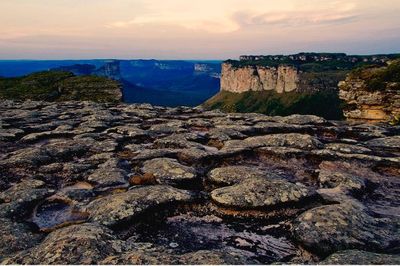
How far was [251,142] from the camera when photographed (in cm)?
1938

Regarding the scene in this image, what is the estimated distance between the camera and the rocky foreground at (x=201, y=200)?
8.71 m

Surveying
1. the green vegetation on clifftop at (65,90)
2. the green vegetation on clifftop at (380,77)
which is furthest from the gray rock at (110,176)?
the green vegetation on clifftop at (65,90)

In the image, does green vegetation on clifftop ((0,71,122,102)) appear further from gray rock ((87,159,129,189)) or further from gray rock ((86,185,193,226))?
gray rock ((86,185,193,226))

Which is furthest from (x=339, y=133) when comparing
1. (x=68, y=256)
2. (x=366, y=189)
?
(x=68, y=256)

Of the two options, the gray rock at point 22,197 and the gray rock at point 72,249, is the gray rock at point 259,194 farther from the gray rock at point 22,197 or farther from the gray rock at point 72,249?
the gray rock at point 22,197

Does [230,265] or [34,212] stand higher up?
[230,265]

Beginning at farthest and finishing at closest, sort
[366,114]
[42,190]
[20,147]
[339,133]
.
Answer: [366,114] < [339,133] < [20,147] < [42,190]

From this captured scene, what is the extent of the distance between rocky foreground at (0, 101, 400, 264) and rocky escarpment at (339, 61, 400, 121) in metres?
32.5

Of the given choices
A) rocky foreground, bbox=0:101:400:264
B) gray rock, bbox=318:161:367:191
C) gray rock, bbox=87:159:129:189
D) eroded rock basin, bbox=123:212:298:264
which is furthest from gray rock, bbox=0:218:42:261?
gray rock, bbox=318:161:367:191

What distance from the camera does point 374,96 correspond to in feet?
168

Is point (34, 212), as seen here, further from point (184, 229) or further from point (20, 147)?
point (20, 147)

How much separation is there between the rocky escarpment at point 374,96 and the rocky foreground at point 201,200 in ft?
106

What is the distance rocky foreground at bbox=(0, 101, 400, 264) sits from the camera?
8.71 m

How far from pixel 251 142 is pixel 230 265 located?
12295 millimetres
